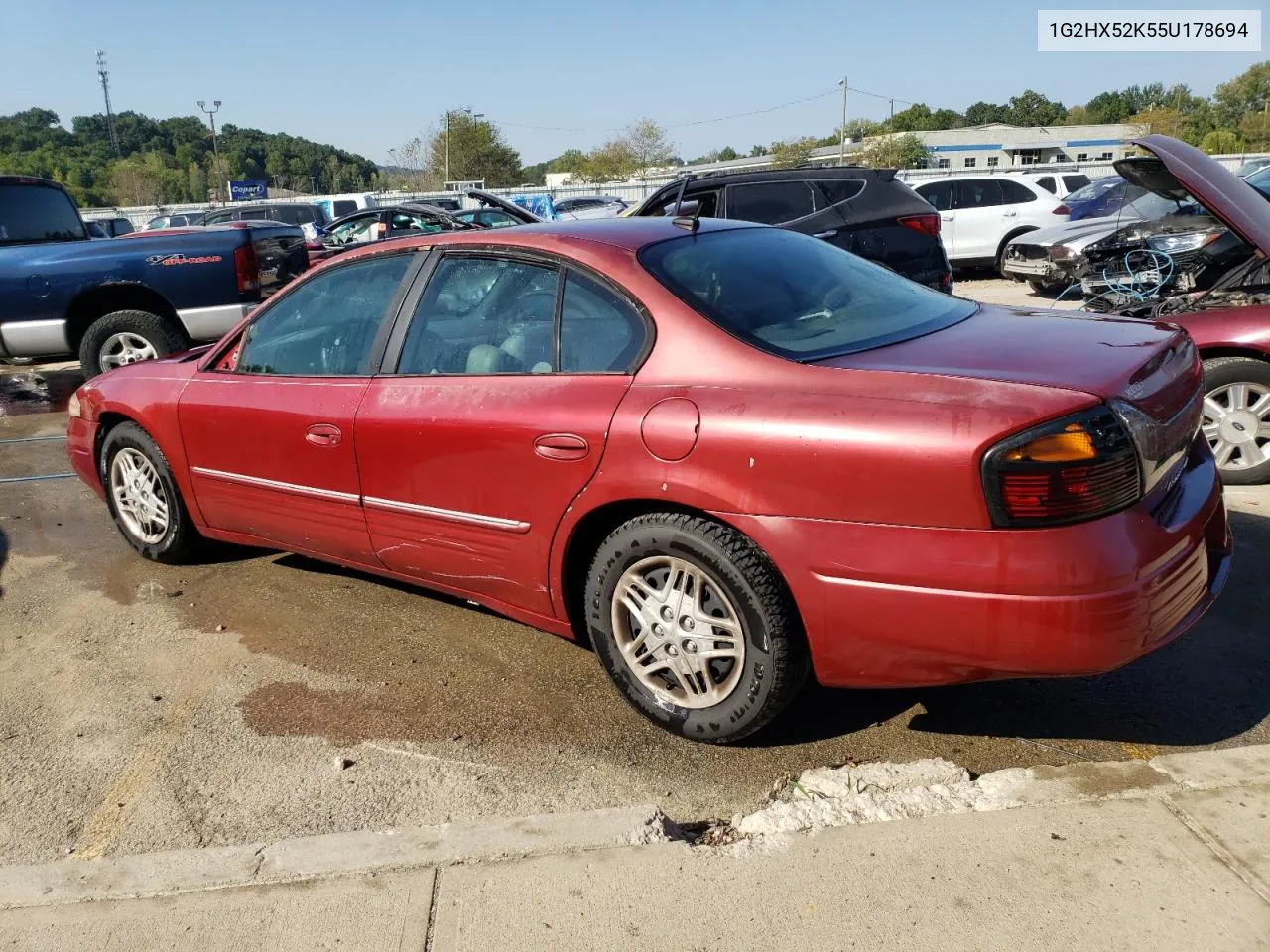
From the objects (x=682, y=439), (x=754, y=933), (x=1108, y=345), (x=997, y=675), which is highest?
(x=1108, y=345)

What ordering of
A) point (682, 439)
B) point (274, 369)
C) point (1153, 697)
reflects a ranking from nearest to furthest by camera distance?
point (682, 439), point (1153, 697), point (274, 369)

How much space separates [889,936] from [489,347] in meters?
2.21

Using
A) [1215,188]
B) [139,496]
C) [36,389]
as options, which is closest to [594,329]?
[139,496]

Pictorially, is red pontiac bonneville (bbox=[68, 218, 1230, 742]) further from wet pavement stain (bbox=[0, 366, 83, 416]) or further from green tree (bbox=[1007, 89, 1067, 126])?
green tree (bbox=[1007, 89, 1067, 126])

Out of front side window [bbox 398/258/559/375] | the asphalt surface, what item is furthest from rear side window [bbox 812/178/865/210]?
front side window [bbox 398/258/559/375]

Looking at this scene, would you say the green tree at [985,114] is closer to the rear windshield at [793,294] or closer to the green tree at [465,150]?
the green tree at [465,150]

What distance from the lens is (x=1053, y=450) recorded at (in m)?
2.43

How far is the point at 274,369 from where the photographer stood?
423 centimetres

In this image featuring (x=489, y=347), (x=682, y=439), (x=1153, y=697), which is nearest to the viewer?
(x=682, y=439)

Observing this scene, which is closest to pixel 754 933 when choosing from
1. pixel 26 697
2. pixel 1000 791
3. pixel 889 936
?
pixel 889 936

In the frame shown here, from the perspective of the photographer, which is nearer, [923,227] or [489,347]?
[489,347]

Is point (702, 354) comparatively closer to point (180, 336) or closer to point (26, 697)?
point (26, 697)

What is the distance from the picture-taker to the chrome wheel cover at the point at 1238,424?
5.08m

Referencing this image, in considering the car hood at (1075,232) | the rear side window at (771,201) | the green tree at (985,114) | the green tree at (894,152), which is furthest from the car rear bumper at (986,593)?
the green tree at (985,114)
